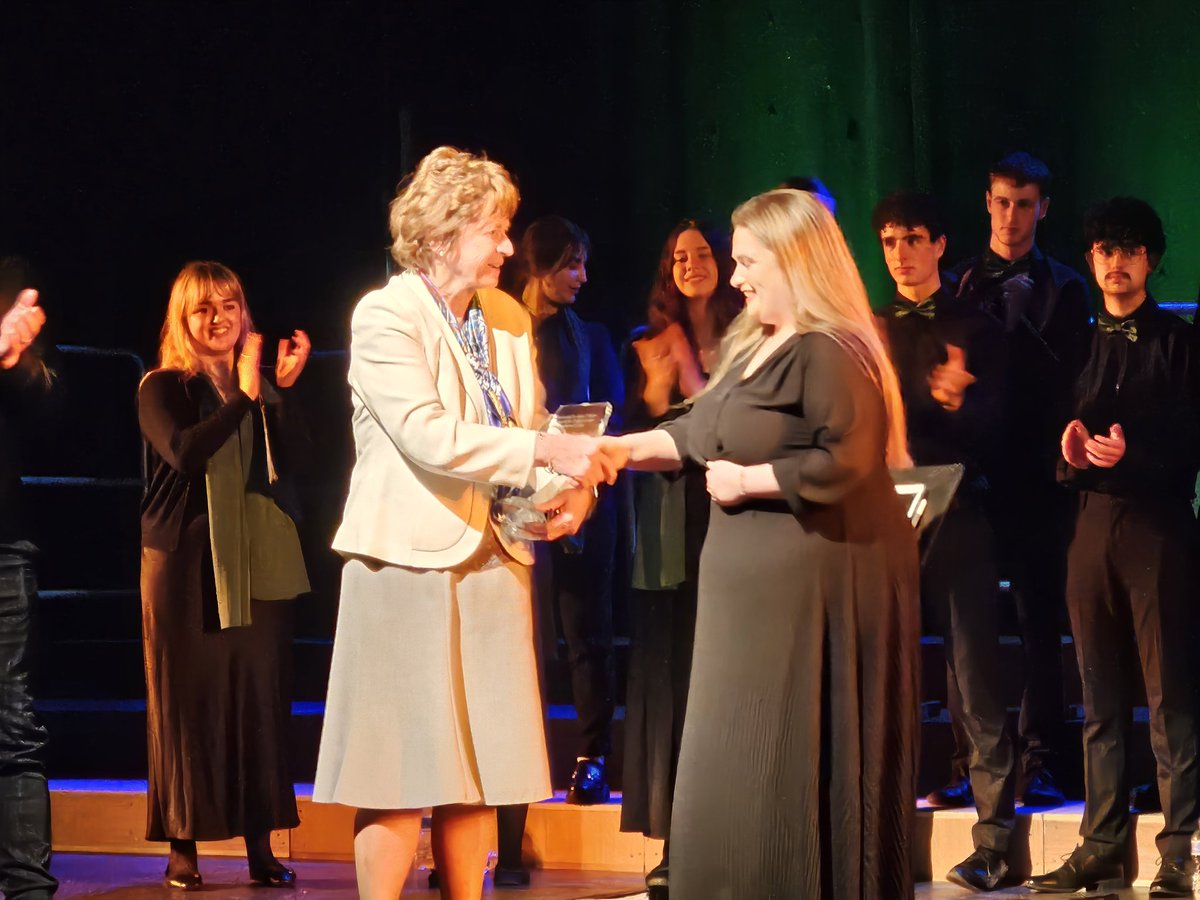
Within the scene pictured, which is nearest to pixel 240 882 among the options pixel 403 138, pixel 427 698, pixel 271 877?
pixel 271 877

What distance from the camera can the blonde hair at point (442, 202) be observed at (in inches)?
131

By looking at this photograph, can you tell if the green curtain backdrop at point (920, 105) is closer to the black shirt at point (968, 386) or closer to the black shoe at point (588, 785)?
the black shirt at point (968, 386)

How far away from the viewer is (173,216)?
6520mm

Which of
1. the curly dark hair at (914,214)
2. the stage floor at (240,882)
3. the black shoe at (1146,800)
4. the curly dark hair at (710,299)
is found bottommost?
the stage floor at (240,882)

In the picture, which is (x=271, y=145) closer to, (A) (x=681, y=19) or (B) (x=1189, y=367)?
(A) (x=681, y=19)

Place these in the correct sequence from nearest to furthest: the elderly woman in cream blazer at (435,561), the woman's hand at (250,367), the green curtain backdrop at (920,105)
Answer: the elderly woman in cream blazer at (435,561)
the woman's hand at (250,367)
the green curtain backdrop at (920,105)

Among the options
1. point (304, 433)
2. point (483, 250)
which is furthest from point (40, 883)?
point (483, 250)

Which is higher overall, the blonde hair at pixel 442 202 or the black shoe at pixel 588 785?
the blonde hair at pixel 442 202

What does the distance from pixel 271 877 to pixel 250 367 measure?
1481 millimetres

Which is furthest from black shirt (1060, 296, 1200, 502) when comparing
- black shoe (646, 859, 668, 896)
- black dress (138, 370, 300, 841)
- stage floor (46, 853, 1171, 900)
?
black dress (138, 370, 300, 841)

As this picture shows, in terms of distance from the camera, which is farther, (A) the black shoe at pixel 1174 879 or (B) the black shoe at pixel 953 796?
(B) the black shoe at pixel 953 796

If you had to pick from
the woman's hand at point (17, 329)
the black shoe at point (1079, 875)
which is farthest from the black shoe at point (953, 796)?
the woman's hand at point (17, 329)

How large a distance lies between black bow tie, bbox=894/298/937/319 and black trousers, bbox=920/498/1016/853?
1.73ft

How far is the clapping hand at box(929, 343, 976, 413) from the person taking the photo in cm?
456
